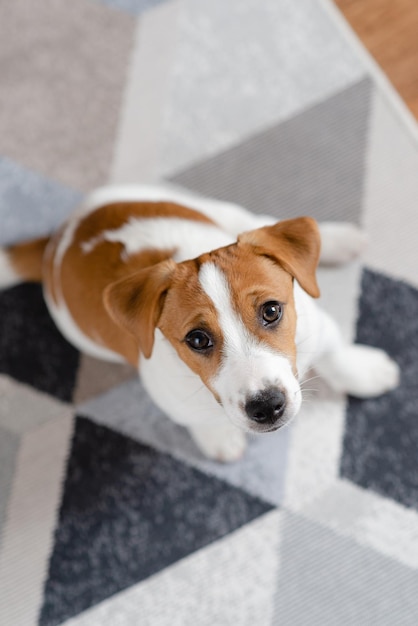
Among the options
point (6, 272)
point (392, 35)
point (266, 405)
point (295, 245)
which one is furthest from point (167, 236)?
point (392, 35)

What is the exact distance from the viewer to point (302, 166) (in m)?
2.66

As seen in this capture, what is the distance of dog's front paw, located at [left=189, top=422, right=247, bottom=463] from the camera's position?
2389mm

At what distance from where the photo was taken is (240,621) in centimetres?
236

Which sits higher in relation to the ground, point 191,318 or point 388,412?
point 191,318

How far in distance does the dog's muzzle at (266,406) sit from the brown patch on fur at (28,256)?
109 centimetres

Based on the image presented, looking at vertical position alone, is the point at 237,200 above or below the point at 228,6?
below

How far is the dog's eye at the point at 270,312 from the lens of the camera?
5.43 ft

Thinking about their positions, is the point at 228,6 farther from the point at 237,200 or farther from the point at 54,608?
the point at 54,608

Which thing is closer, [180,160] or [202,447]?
[202,447]

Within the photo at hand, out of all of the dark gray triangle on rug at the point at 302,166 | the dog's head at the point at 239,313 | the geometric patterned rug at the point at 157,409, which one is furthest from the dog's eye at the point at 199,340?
the dark gray triangle on rug at the point at 302,166

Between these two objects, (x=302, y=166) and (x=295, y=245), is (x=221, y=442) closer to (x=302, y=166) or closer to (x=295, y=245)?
(x=295, y=245)

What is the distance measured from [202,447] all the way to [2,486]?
0.75 metres

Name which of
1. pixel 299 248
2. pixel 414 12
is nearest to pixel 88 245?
pixel 299 248

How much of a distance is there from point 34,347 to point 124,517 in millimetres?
716
